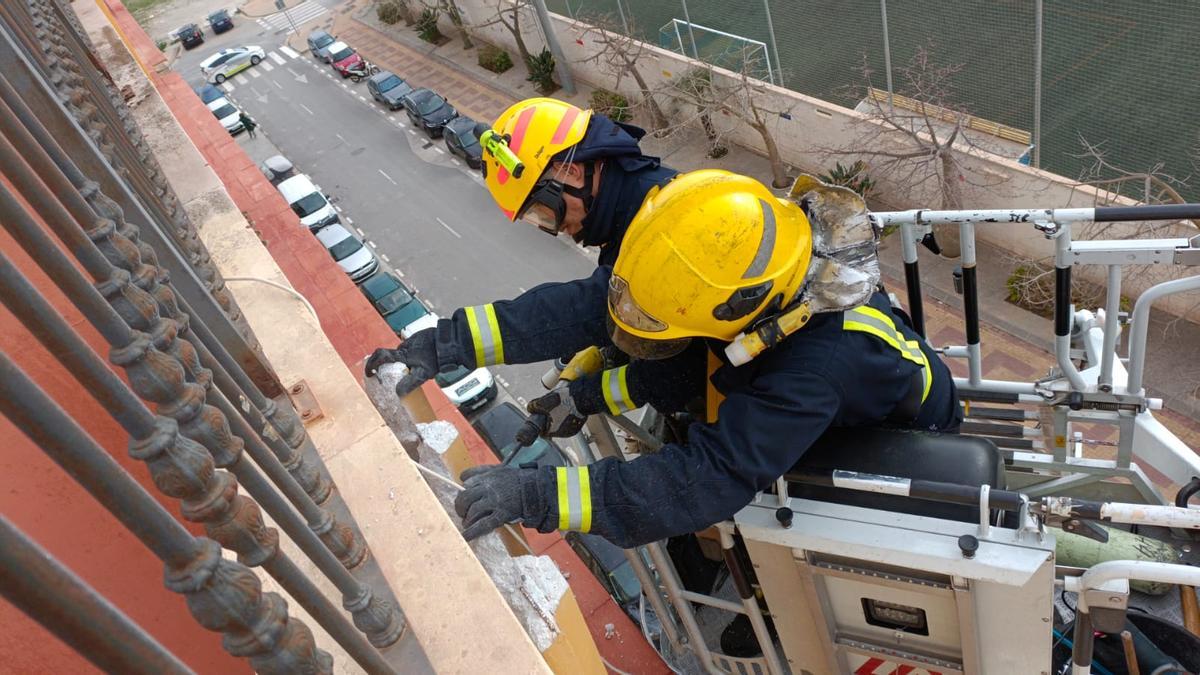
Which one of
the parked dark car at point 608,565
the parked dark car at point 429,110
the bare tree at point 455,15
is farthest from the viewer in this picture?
the bare tree at point 455,15

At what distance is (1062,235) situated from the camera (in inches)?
180

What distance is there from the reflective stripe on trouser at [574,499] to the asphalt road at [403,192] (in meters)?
11.6

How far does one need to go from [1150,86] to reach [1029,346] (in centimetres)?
405

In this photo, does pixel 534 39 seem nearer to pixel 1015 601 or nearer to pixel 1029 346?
pixel 1029 346

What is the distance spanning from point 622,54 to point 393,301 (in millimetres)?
7329

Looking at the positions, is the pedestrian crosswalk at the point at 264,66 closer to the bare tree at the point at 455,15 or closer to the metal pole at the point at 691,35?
the bare tree at the point at 455,15

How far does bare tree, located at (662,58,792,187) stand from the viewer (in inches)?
654

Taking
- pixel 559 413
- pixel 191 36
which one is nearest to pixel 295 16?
pixel 191 36

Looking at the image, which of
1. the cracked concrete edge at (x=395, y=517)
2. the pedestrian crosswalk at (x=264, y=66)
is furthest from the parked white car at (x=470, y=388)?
the pedestrian crosswalk at (x=264, y=66)

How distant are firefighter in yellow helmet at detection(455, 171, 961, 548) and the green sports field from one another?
10527mm

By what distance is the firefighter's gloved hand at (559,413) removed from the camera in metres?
4.93

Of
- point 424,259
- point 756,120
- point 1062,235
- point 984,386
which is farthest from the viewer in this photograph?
point 424,259

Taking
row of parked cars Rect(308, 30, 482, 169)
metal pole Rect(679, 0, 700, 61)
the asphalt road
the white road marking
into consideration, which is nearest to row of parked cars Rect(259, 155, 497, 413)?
the asphalt road

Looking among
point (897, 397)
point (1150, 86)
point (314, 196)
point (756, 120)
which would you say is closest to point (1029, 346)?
point (1150, 86)
